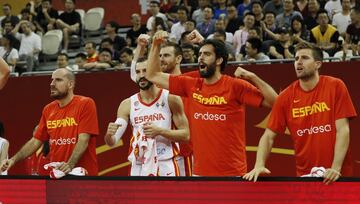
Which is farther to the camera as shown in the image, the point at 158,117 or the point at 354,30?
the point at 354,30

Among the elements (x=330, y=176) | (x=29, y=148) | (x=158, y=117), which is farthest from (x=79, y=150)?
(x=330, y=176)

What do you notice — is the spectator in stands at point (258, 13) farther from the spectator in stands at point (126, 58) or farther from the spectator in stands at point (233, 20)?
the spectator in stands at point (126, 58)

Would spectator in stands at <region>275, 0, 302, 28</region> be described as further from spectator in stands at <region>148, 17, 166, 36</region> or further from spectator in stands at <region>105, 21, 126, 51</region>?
spectator in stands at <region>105, 21, 126, 51</region>

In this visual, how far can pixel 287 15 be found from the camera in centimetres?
1677

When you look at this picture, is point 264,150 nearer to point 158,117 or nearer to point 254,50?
point 158,117

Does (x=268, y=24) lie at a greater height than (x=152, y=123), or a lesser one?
greater

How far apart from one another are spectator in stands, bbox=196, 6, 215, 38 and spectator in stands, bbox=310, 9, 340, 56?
2204 millimetres

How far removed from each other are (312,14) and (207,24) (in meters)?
1.91

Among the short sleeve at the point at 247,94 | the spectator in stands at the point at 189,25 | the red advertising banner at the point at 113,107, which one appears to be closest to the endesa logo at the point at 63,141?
the short sleeve at the point at 247,94

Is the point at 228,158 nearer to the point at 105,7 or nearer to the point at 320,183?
the point at 320,183

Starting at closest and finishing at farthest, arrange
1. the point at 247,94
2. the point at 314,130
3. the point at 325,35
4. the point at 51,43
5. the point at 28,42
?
1. the point at 314,130
2. the point at 247,94
3. the point at 325,35
4. the point at 28,42
5. the point at 51,43

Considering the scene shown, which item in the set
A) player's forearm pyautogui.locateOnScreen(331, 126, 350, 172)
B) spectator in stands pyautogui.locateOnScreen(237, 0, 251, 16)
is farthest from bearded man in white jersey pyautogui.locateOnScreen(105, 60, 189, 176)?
spectator in stands pyautogui.locateOnScreen(237, 0, 251, 16)

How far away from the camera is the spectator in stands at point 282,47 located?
49.9 feet

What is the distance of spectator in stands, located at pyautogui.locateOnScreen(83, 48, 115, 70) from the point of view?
619 inches
